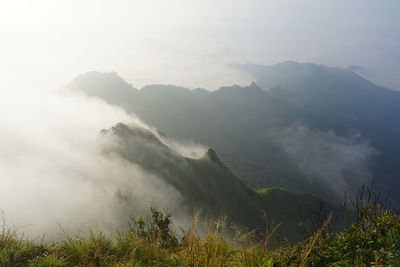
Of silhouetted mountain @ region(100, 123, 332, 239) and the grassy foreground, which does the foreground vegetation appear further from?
silhouetted mountain @ region(100, 123, 332, 239)

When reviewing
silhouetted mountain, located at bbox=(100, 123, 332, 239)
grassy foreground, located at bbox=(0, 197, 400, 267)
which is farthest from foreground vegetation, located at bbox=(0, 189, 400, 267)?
silhouetted mountain, located at bbox=(100, 123, 332, 239)

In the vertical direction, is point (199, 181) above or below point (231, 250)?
below

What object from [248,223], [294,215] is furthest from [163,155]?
[294,215]

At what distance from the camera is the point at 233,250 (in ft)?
23.2

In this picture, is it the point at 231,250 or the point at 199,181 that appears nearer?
the point at 231,250

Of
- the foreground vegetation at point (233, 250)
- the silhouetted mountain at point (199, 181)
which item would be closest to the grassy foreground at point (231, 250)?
the foreground vegetation at point (233, 250)

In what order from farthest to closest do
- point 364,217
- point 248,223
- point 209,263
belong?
point 248,223
point 364,217
point 209,263

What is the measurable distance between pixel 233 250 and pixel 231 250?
0.10 meters

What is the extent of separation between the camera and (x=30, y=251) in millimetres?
6973

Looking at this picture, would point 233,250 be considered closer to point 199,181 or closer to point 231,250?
point 231,250

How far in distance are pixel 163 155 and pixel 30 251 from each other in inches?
5519

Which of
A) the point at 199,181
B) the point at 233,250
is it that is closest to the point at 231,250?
the point at 233,250

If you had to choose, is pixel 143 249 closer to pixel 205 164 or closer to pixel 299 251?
pixel 299 251

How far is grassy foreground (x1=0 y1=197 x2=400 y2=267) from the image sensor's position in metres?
5.45
